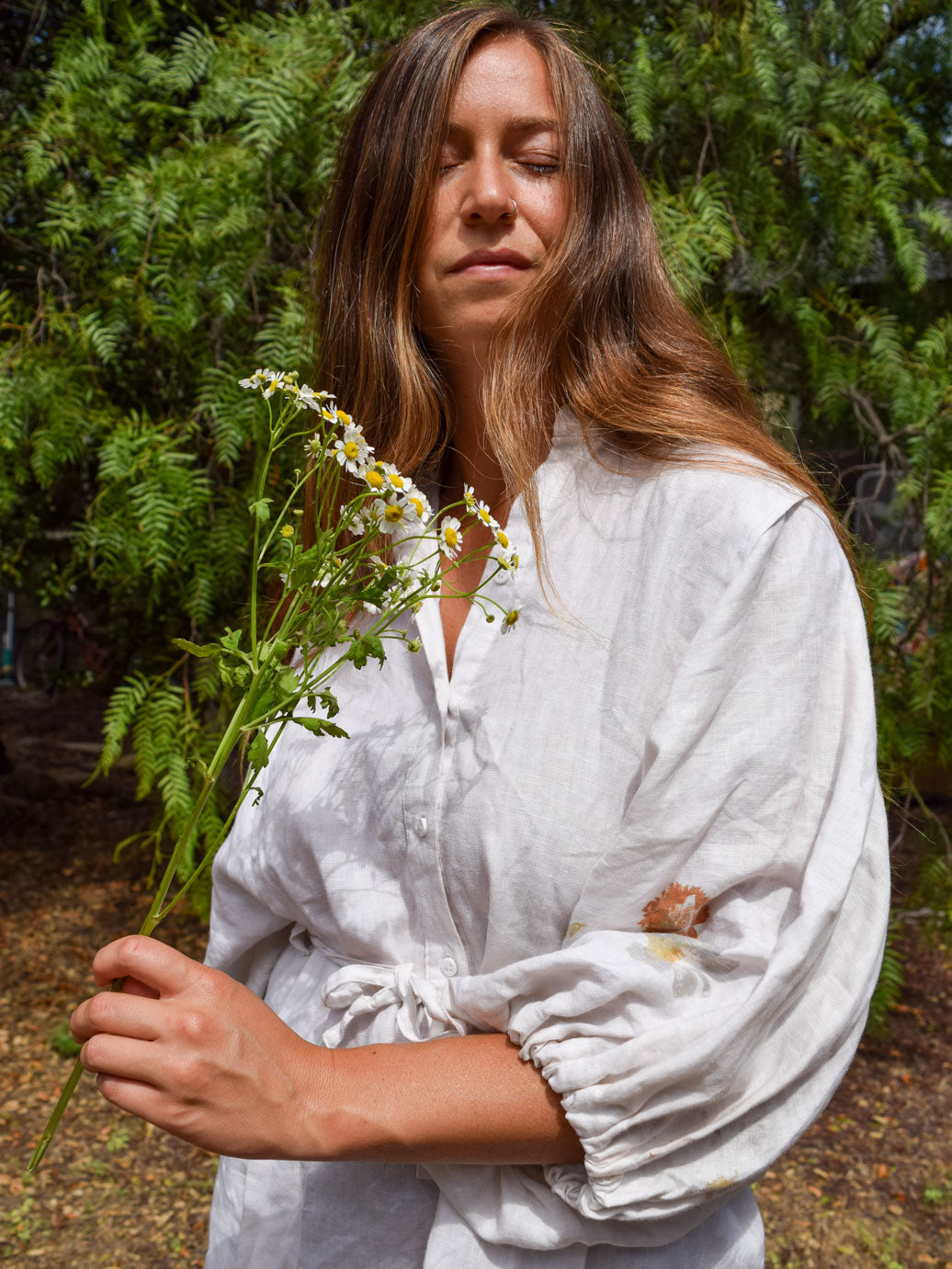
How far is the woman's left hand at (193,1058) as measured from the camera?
0.99 meters

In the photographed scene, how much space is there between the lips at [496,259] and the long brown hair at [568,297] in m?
0.03

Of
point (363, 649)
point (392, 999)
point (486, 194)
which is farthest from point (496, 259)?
point (392, 999)

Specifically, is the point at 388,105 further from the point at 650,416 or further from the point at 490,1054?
the point at 490,1054

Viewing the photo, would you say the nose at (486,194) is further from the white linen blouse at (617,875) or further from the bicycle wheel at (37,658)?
the bicycle wheel at (37,658)

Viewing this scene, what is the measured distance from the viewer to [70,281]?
3816 mm

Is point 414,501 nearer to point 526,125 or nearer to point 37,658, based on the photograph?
point 526,125

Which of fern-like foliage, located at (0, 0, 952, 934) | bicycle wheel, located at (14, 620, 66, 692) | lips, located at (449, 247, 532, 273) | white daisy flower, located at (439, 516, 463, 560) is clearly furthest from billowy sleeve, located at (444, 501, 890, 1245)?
bicycle wheel, located at (14, 620, 66, 692)

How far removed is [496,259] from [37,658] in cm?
1054

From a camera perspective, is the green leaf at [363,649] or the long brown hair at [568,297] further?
the long brown hair at [568,297]

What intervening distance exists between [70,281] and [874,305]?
8.90 ft

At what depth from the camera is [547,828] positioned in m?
1.17

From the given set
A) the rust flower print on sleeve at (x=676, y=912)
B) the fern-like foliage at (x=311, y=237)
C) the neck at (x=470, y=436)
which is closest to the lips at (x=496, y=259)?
the neck at (x=470, y=436)

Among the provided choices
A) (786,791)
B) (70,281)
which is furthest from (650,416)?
(70,281)

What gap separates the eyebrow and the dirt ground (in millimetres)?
3002
